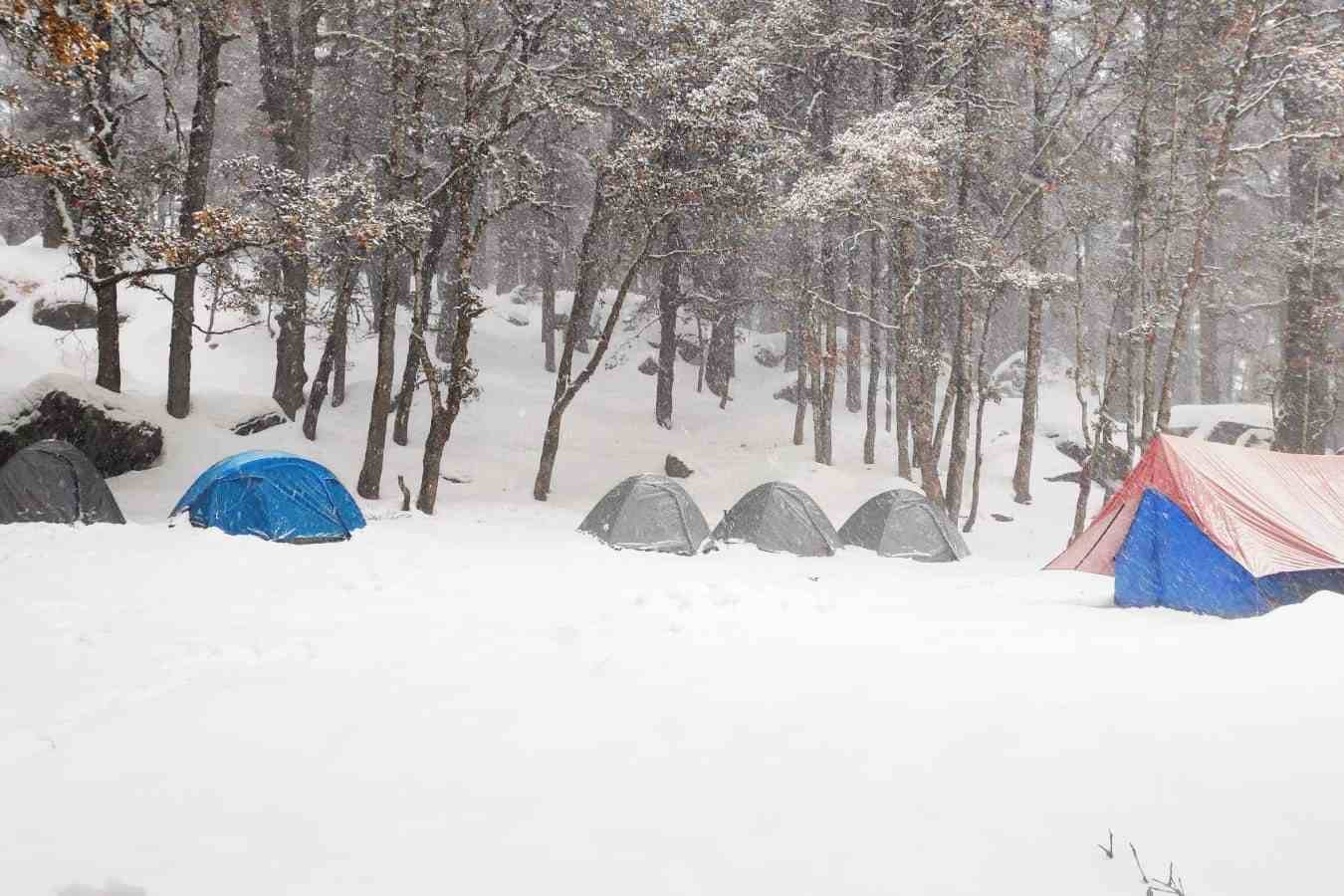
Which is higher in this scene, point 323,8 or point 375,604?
point 323,8

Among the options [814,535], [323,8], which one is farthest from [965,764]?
[323,8]

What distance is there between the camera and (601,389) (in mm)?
26984

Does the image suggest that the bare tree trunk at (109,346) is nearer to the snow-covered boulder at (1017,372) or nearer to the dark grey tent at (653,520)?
the dark grey tent at (653,520)

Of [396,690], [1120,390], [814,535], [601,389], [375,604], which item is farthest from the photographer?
[1120,390]

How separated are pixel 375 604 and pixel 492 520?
712 cm

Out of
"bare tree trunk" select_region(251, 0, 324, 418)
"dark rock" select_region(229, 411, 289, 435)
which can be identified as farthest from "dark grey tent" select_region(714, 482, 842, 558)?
"dark rock" select_region(229, 411, 289, 435)

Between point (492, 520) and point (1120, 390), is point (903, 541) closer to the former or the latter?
point (492, 520)

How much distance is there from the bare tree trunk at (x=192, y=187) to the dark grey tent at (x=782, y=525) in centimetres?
1035

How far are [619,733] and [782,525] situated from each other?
8981mm

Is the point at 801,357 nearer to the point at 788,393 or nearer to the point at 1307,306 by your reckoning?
the point at 788,393

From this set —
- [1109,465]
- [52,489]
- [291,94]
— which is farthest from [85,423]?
[1109,465]

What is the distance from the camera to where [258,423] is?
1652 cm

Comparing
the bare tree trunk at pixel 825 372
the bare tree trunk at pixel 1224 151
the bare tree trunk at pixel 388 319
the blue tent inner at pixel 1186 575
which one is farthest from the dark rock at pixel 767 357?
the blue tent inner at pixel 1186 575

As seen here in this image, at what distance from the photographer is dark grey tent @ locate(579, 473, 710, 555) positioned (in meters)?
12.4
